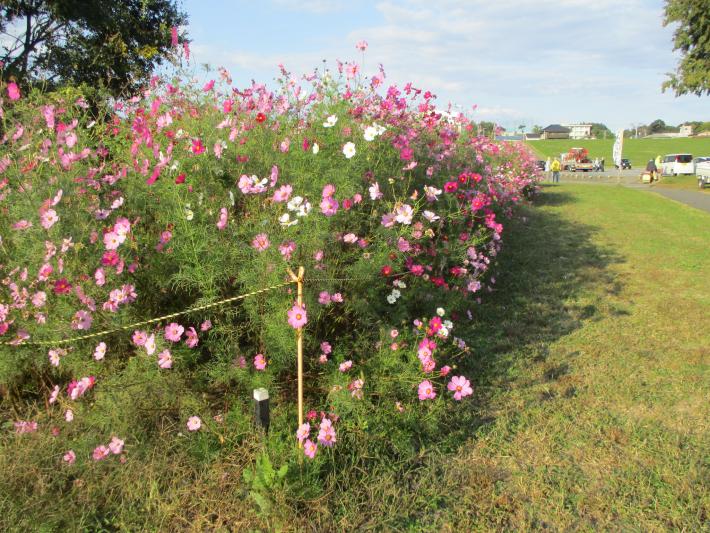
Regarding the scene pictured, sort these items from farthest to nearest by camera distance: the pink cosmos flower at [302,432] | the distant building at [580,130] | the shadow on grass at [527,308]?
the distant building at [580,130] → the shadow on grass at [527,308] → the pink cosmos flower at [302,432]

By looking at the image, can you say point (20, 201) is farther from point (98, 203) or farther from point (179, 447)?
point (179, 447)

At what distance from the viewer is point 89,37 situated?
14562mm

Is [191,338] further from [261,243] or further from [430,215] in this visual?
[430,215]

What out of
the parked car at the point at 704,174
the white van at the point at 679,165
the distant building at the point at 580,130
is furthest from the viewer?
the distant building at the point at 580,130

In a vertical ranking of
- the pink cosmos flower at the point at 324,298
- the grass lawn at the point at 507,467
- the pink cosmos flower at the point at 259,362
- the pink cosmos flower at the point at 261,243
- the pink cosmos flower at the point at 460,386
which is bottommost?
the grass lawn at the point at 507,467

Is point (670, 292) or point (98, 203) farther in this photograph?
point (670, 292)

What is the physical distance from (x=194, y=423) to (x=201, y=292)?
0.73 m

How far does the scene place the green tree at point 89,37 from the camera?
13.5 meters

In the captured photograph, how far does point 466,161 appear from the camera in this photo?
6023mm

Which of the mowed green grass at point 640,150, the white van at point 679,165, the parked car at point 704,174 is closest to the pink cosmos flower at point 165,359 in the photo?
the parked car at point 704,174

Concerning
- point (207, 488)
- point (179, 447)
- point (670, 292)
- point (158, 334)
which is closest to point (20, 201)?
point (158, 334)

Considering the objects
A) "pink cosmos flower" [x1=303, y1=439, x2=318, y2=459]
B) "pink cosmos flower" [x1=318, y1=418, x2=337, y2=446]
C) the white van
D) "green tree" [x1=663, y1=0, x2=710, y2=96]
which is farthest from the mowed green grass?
"pink cosmos flower" [x1=303, y1=439, x2=318, y2=459]

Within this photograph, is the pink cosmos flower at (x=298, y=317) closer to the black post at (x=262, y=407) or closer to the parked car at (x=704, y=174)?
the black post at (x=262, y=407)

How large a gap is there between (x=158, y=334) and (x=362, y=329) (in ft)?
3.93
